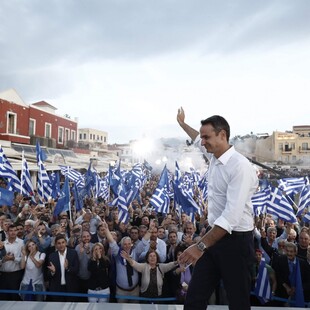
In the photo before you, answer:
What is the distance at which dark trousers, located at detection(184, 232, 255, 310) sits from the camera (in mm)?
2432

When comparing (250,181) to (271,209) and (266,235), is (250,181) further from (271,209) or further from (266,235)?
(271,209)

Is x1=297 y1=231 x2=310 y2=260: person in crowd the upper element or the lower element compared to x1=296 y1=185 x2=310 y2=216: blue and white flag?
lower

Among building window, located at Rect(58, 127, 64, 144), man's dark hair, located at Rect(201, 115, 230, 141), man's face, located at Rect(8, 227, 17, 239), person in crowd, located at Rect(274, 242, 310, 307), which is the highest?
building window, located at Rect(58, 127, 64, 144)

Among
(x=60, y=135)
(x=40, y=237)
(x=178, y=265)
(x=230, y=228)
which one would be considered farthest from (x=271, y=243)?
(x=60, y=135)

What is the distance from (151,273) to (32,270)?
1.85 metres

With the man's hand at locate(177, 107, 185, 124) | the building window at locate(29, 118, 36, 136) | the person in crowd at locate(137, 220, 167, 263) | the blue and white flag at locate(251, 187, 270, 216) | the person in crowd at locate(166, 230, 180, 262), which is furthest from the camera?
the building window at locate(29, 118, 36, 136)

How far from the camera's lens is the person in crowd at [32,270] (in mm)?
5312

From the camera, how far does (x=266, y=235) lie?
8109 millimetres

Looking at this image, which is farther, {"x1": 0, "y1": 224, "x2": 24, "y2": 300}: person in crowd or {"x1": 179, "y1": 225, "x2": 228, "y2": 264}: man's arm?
{"x1": 0, "y1": 224, "x2": 24, "y2": 300}: person in crowd

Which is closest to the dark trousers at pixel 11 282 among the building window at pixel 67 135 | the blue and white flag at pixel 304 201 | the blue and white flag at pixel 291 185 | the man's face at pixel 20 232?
the man's face at pixel 20 232

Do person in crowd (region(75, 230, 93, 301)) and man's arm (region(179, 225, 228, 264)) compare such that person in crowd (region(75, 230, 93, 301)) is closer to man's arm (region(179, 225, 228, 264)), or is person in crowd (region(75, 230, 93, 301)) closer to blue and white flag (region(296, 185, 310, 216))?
man's arm (region(179, 225, 228, 264))

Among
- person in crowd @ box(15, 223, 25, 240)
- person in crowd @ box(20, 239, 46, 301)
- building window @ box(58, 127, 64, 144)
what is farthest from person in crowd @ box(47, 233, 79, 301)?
building window @ box(58, 127, 64, 144)

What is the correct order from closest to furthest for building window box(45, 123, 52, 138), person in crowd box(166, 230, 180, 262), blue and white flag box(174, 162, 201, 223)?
person in crowd box(166, 230, 180, 262) < blue and white flag box(174, 162, 201, 223) < building window box(45, 123, 52, 138)

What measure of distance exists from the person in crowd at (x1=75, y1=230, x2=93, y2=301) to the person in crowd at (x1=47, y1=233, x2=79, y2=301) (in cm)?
9
